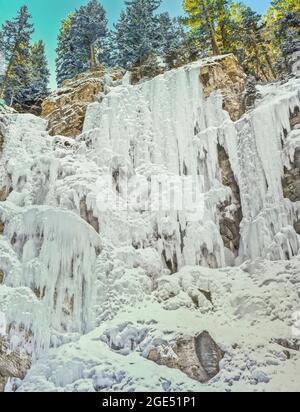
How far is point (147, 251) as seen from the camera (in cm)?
1310

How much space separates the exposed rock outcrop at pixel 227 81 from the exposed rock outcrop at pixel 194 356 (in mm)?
7793

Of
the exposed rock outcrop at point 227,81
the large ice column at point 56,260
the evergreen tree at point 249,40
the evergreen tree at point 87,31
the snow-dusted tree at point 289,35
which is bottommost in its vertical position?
the large ice column at point 56,260

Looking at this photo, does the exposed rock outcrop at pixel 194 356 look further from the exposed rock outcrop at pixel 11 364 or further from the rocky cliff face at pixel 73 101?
the rocky cliff face at pixel 73 101

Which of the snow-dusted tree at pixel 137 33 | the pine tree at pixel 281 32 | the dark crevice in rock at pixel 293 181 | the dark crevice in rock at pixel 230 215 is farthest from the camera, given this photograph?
the snow-dusted tree at pixel 137 33

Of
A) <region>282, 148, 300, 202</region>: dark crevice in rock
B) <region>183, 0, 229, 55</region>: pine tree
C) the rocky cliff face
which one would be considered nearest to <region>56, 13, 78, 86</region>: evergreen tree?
the rocky cliff face

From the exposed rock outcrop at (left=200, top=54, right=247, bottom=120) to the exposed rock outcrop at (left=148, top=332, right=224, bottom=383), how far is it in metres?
7.79

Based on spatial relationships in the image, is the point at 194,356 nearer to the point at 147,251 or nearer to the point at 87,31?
the point at 147,251

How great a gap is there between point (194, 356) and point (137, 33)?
1673 centimetres

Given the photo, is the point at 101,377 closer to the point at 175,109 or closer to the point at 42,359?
the point at 42,359

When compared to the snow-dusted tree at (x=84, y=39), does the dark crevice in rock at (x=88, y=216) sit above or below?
below

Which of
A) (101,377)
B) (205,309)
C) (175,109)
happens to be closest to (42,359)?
(101,377)

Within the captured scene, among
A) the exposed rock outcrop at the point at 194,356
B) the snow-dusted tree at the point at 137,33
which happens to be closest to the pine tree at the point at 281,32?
the snow-dusted tree at the point at 137,33

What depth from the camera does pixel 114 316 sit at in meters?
11.6

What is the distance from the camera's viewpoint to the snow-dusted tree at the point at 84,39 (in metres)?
23.4
